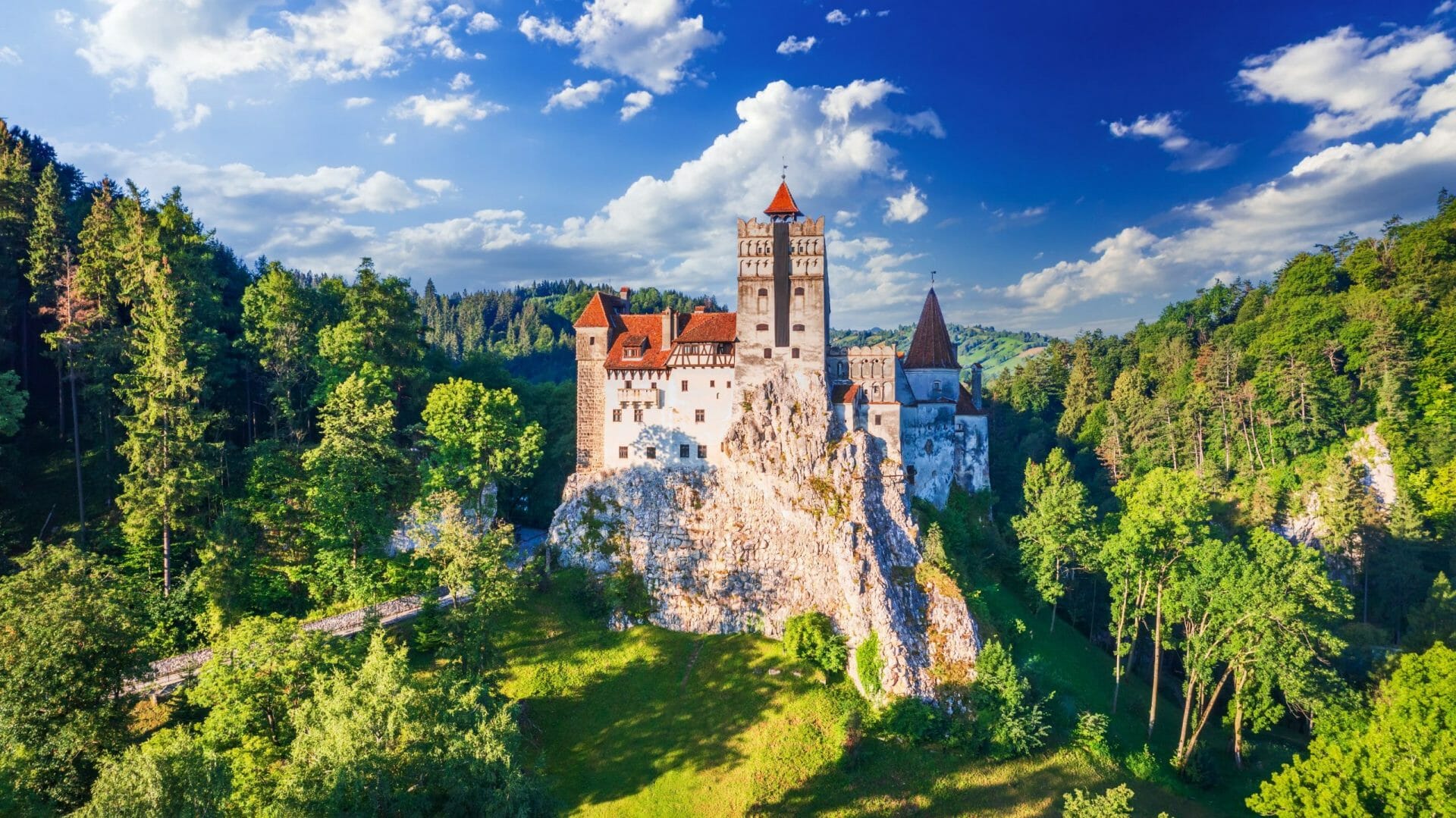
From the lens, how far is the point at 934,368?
56000 millimetres

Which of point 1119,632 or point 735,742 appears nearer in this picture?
point 735,742

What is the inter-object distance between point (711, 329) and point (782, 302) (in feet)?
18.1

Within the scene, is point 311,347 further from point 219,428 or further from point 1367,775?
point 1367,775

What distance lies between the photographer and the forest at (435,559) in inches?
1017

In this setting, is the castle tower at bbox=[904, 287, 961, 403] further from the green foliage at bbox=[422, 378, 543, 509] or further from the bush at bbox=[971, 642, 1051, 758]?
the green foliage at bbox=[422, 378, 543, 509]

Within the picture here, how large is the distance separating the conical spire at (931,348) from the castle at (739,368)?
429 cm

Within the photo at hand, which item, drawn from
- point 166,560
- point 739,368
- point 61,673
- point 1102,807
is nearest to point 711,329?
point 739,368

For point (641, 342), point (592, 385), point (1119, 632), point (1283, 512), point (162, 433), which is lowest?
point (1119, 632)

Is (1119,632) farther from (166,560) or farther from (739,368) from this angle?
(166,560)

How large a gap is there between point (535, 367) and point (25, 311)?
3559 inches

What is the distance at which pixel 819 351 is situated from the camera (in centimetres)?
5009

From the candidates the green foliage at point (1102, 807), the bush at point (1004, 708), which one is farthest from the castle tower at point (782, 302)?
the green foliage at point (1102, 807)

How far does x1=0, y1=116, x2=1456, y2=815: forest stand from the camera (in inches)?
1017

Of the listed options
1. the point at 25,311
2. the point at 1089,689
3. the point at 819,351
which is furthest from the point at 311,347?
the point at 1089,689
